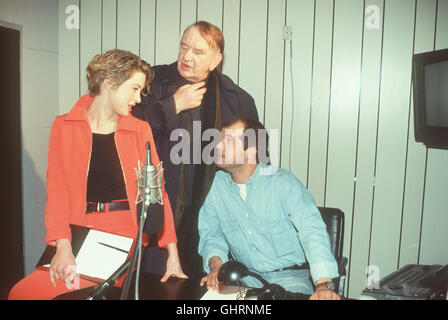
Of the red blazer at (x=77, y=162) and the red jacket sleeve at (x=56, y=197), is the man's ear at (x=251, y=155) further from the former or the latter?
the red jacket sleeve at (x=56, y=197)

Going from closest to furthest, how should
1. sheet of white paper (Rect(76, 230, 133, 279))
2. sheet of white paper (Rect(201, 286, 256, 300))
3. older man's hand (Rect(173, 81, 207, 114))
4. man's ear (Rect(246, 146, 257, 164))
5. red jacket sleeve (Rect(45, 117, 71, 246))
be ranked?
sheet of white paper (Rect(201, 286, 256, 300)), sheet of white paper (Rect(76, 230, 133, 279)), red jacket sleeve (Rect(45, 117, 71, 246)), man's ear (Rect(246, 146, 257, 164)), older man's hand (Rect(173, 81, 207, 114))

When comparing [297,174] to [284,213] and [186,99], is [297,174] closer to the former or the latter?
[284,213]

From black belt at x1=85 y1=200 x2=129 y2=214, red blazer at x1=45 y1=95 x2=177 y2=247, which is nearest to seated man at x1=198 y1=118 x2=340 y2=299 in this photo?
red blazer at x1=45 y1=95 x2=177 y2=247

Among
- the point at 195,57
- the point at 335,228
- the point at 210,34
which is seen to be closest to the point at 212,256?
the point at 335,228

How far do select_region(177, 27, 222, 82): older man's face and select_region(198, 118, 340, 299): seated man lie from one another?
0.38 m

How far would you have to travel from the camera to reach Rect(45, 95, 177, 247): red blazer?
161 cm

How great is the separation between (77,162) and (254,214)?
84 cm

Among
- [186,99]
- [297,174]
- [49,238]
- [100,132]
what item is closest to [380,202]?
[297,174]

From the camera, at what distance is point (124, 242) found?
148 cm

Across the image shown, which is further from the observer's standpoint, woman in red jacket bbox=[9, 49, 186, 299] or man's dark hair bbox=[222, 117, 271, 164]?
man's dark hair bbox=[222, 117, 271, 164]

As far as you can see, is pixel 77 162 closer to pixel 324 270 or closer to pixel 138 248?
pixel 138 248

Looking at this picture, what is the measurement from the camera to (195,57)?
2059mm

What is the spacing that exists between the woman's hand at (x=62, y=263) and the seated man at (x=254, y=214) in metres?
0.55

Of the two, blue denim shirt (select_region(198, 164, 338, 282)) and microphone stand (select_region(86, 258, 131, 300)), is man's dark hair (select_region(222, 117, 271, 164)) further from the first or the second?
microphone stand (select_region(86, 258, 131, 300))
